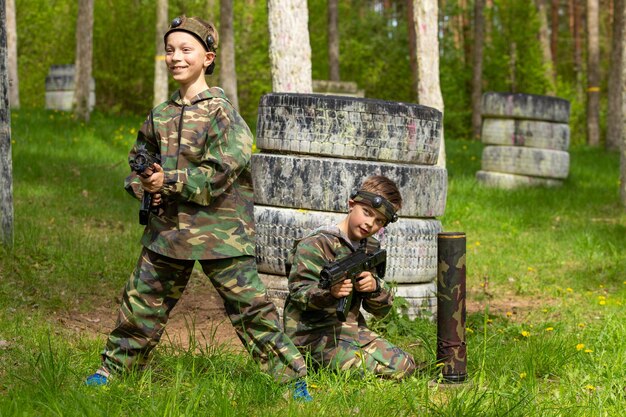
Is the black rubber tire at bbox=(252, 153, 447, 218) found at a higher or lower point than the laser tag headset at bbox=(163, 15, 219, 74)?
lower

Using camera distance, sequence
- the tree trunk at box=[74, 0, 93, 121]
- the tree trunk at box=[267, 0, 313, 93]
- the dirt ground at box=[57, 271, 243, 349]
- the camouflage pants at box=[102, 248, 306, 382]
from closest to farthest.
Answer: the camouflage pants at box=[102, 248, 306, 382] < the dirt ground at box=[57, 271, 243, 349] < the tree trunk at box=[267, 0, 313, 93] < the tree trunk at box=[74, 0, 93, 121]

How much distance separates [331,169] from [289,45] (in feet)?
15.5

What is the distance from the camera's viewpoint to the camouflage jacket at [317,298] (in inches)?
177

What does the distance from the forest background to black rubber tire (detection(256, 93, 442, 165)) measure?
15.2 m

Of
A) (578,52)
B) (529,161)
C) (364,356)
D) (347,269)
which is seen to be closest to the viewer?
(347,269)

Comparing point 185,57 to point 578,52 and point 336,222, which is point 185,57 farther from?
point 578,52

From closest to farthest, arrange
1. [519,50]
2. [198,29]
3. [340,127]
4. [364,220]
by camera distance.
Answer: [198,29] < [364,220] < [340,127] < [519,50]

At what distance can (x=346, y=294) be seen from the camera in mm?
4273

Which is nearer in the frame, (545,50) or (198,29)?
(198,29)

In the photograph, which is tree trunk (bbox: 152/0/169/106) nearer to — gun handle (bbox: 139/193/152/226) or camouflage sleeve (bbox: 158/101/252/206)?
camouflage sleeve (bbox: 158/101/252/206)

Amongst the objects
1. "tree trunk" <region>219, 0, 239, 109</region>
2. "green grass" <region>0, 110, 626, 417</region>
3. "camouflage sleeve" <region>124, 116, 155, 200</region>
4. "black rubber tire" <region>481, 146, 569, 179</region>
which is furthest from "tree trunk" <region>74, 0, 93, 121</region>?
"camouflage sleeve" <region>124, 116, 155, 200</region>

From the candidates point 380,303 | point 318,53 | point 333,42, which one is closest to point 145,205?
point 380,303

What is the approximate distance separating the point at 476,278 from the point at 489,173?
5981 millimetres

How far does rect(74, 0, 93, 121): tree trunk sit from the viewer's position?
1620cm
